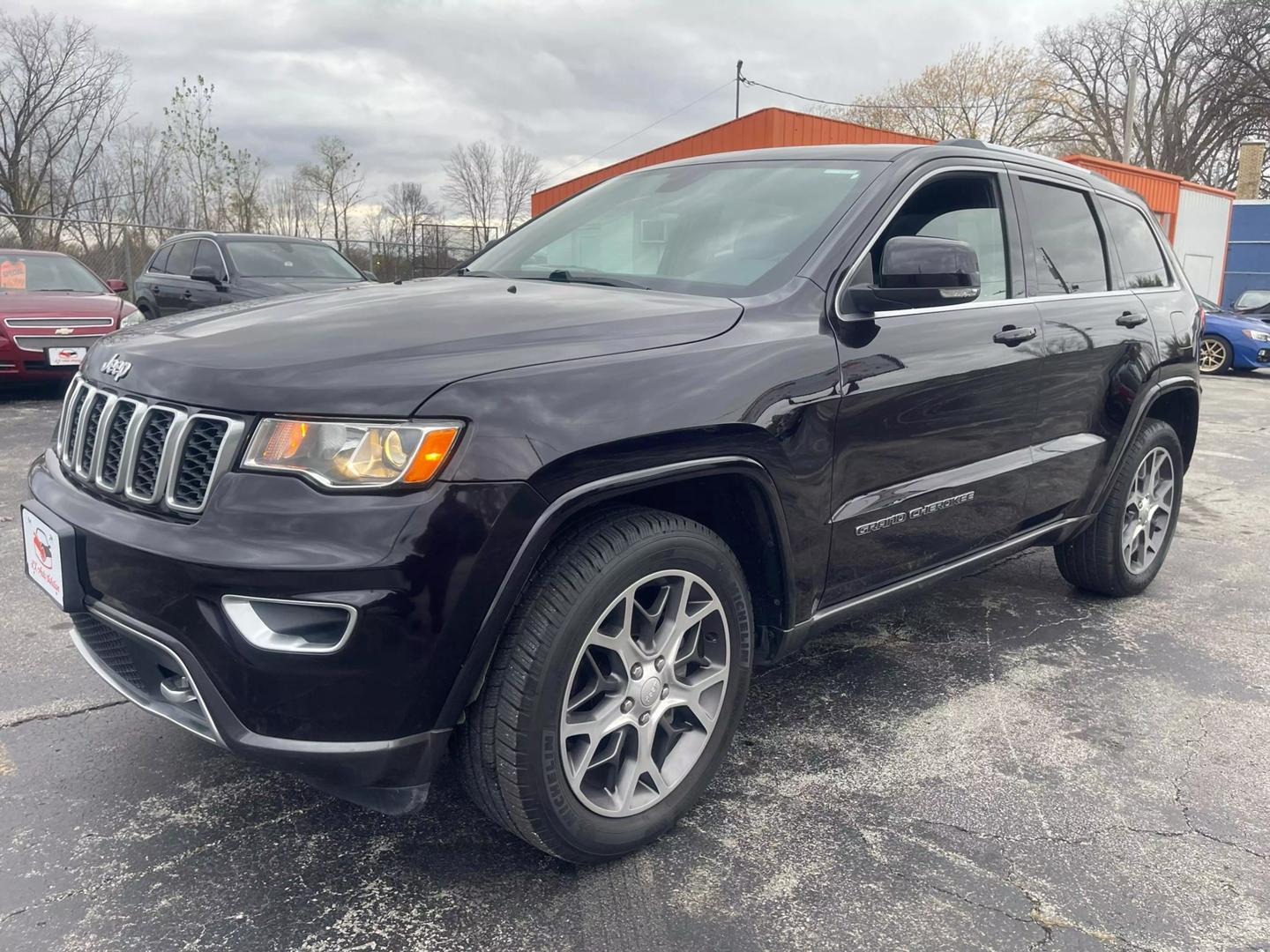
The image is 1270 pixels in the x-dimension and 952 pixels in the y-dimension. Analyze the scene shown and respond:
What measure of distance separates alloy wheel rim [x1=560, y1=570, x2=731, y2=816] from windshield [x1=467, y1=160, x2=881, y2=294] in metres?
0.90

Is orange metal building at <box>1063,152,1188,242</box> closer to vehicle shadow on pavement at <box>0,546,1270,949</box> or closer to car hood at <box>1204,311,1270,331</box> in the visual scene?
car hood at <box>1204,311,1270,331</box>

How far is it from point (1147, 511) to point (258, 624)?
3.92m

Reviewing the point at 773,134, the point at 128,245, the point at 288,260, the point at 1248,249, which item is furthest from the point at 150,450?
the point at 1248,249

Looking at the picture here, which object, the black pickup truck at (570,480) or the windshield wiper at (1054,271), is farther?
the windshield wiper at (1054,271)

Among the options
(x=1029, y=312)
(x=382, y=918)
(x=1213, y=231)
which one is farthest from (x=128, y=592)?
(x=1213, y=231)

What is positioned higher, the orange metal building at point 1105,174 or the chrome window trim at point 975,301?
the orange metal building at point 1105,174

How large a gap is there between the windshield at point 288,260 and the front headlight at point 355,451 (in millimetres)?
8776

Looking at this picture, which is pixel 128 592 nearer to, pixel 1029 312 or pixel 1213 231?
pixel 1029 312

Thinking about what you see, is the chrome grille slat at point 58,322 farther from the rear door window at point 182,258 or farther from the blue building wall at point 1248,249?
the blue building wall at point 1248,249

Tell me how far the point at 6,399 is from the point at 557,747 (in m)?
9.38

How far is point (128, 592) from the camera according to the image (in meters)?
2.02

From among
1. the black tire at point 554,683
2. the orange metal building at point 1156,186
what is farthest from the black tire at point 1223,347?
Answer: the black tire at point 554,683

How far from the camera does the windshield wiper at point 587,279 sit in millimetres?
2855

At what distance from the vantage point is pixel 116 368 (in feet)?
7.56
